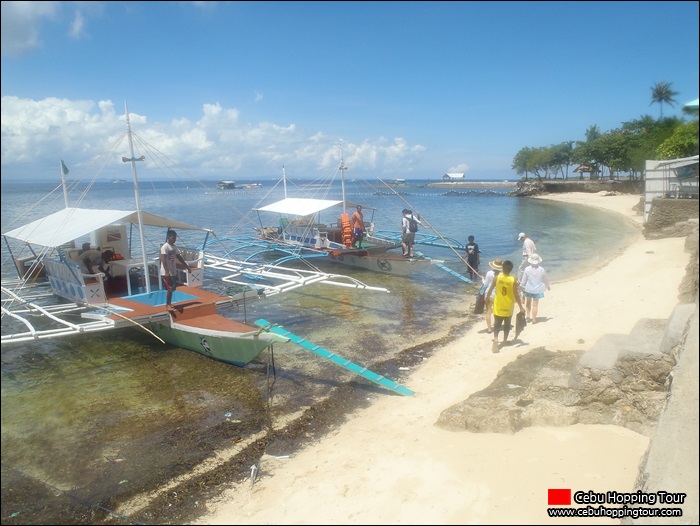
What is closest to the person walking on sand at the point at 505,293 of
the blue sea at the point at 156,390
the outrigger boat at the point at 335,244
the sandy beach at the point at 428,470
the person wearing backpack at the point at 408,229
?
the sandy beach at the point at 428,470

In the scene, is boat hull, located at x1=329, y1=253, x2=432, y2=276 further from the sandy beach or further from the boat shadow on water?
the sandy beach

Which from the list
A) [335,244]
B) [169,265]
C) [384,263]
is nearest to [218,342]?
[169,265]

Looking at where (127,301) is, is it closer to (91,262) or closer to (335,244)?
(91,262)

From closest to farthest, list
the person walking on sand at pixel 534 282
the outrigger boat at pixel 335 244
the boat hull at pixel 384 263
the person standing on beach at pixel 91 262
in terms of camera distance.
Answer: the person walking on sand at pixel 534 282
the person standing on beach at pixel 91 262
the boat hull at pixel 384 263
the outrigger boat at pixel 335 244

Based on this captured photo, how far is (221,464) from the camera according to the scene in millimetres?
6504

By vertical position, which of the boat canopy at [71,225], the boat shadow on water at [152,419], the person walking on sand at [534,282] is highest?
the boat canopy at [71,225]

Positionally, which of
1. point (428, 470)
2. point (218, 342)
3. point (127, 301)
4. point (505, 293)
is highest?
point (505, 293)

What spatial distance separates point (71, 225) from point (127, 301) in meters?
2.67

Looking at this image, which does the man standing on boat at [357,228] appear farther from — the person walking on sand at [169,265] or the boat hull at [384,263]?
the person walking on sand at [169,265]

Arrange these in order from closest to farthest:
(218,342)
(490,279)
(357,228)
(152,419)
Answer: (152,419) → (218,342) → (490,279) → (357,228)

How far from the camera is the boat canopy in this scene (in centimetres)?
1075

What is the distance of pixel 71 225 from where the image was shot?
1152cm

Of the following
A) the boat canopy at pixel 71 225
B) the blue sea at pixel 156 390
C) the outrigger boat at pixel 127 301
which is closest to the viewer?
the blue sea at pixel 156 390

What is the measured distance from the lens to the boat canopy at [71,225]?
10.8 m
